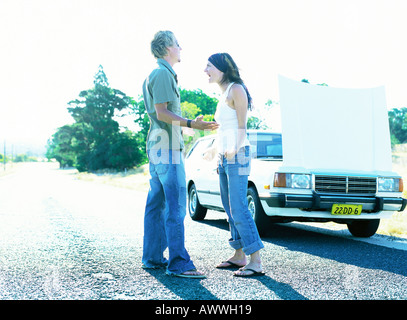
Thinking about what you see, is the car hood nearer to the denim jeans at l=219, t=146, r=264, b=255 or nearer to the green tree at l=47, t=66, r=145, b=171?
the denim jeans at l=219, t=146, r=264, b=255

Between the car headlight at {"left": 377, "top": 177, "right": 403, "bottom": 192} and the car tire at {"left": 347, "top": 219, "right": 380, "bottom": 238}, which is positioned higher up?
the car headlight at {"left": 377, "top": 177, "right": 403, "bottom": 192}

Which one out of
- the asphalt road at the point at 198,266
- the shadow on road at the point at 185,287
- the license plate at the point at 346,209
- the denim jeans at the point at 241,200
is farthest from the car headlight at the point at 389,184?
the shadow on road at the point at 185,287

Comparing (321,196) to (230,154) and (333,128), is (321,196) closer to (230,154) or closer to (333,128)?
(333,128)

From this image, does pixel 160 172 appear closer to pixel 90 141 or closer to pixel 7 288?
pixel 7 288

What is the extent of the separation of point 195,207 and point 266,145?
2.17m

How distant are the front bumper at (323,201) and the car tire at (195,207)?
269cm

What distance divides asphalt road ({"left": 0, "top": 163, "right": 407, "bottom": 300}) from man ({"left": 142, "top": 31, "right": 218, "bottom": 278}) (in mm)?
332

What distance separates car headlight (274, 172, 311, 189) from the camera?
5.77m

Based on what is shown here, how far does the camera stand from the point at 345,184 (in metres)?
5.90

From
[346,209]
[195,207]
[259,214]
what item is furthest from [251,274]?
[195,207]

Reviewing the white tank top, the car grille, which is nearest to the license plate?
the car grille

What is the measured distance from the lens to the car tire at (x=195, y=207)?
27.9 feet

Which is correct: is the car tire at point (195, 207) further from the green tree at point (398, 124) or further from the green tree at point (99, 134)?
the green tree at point (398, 124)

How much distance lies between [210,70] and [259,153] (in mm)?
3009
